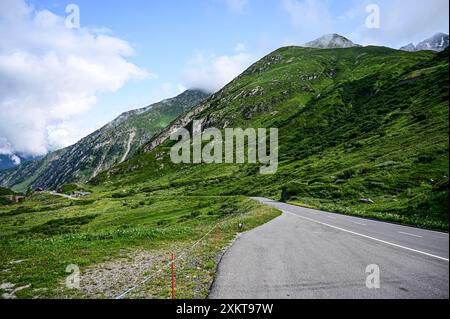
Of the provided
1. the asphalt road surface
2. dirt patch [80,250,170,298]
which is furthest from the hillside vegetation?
the asphalt road surface

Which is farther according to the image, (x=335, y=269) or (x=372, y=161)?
(x=372, y=161)

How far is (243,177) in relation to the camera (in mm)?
143625

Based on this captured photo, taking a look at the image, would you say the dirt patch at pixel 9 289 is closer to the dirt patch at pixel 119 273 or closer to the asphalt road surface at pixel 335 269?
the dirt patch at pixel 119 273

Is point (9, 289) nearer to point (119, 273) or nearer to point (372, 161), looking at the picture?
point (119, 273)

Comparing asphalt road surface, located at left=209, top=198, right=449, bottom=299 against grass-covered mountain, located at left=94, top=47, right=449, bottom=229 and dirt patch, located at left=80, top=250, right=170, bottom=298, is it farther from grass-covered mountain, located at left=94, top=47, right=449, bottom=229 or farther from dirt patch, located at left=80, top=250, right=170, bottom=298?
grass-covered mountain, located at left=94, top=47, right=449, bottom=229

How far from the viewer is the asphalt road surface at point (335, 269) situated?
10250 mm

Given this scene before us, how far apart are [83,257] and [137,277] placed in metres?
6.58

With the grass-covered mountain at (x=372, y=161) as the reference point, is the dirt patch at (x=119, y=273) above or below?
below

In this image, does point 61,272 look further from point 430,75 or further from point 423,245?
point 430,75

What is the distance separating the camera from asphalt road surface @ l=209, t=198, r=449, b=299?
404 inches

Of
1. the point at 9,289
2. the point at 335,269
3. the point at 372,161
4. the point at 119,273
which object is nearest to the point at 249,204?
the point at 372,161

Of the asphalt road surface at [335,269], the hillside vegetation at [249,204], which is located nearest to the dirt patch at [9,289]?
the hillside vegetation at [249,204]

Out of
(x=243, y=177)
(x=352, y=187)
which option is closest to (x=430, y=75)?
(x=243, y=177)

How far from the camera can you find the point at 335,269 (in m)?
13.0
